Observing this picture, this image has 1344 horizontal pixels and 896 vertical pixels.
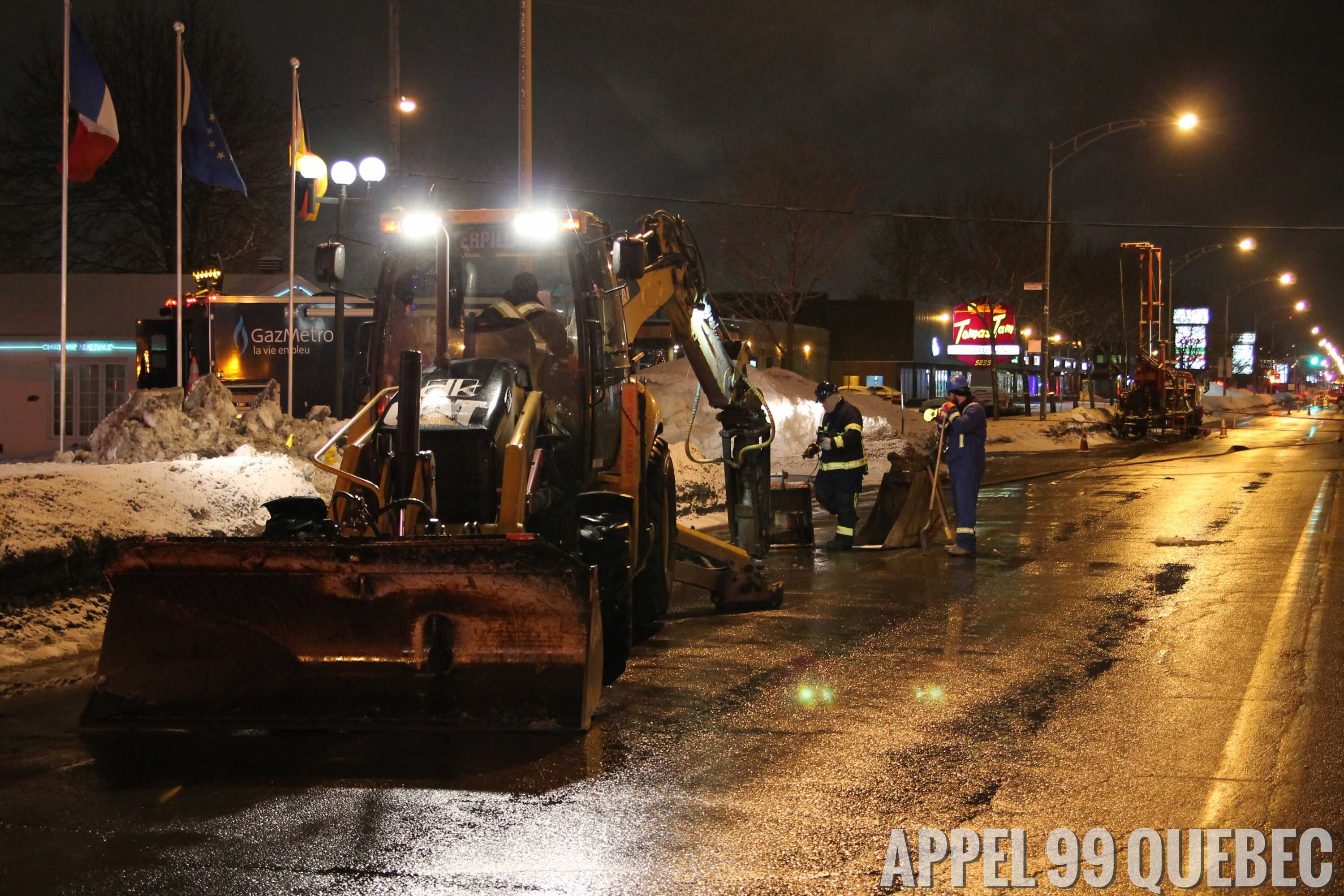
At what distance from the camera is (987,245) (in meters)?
57.2

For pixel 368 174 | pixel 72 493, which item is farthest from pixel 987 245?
pixel 72 493

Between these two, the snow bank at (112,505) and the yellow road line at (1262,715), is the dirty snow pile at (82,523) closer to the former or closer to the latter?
the snow bank at (112,505)

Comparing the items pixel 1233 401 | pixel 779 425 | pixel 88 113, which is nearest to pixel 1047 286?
pixel 779 425

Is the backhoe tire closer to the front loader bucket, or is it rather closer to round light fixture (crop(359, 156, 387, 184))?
the front loader bucket

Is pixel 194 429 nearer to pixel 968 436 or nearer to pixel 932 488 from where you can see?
pixel 932 488

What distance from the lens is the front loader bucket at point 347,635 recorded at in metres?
6.17

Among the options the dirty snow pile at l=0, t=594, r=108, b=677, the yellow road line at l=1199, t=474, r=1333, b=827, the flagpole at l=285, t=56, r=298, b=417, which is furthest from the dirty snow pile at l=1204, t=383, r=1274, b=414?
the dirty snow pile at l=0, t=594, r=108, b=677

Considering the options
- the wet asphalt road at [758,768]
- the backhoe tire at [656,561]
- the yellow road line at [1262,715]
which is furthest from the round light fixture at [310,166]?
the yellow road line at [1262,715]

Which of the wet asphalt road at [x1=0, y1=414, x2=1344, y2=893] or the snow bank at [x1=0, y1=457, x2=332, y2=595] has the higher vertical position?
the snow bank at [x1=0, y1=457, x2=332, y2=595]

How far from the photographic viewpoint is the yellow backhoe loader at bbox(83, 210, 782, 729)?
621cm

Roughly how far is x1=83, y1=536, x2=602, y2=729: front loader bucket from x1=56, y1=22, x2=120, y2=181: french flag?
43.8 ft

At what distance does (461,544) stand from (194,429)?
1112 cm

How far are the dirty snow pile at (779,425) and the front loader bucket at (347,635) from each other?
11.8m

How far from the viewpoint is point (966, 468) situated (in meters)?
12.9
